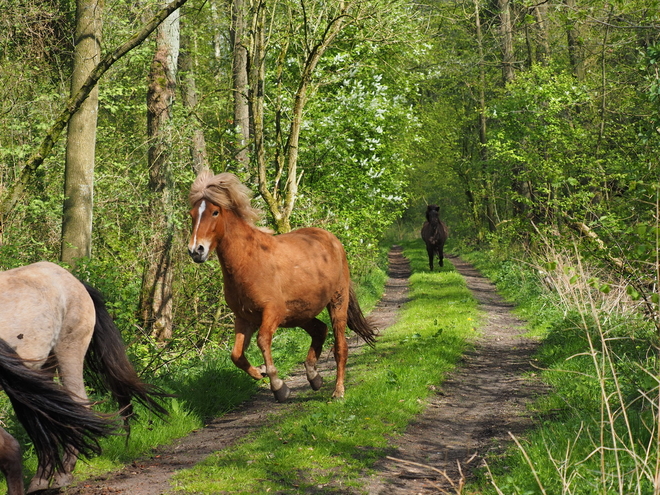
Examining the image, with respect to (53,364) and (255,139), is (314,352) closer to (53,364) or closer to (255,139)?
(53,364)

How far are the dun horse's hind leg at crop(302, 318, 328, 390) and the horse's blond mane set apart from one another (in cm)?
204

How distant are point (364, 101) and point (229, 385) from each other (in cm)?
1117

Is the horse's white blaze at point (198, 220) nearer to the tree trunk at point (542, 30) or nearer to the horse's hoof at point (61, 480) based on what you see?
the horse's hoof at point (61, 480)

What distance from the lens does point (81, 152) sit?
33.4 feet

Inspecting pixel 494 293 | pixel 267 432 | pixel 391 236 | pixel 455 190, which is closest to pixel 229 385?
pixel 267 432

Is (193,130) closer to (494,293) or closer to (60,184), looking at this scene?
(60,184)

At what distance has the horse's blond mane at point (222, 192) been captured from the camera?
24.9 feet

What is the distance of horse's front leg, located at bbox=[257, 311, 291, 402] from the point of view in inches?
313

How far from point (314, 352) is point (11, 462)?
514cm

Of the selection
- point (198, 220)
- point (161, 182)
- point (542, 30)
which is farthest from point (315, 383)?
point (542, 30)

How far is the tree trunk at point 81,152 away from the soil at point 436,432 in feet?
11.8

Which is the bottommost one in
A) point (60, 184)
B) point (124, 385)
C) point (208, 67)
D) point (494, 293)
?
point (494, 293)

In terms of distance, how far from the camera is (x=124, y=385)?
6.43m

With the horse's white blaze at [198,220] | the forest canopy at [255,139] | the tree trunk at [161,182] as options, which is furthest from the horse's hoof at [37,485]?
the tree trunk at [161,182]
